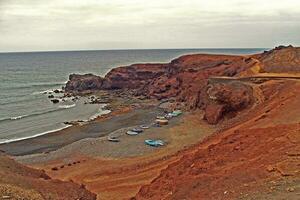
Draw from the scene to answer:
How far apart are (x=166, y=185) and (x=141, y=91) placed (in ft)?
226

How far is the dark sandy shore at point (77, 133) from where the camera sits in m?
47.6

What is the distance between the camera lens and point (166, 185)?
22734 mm

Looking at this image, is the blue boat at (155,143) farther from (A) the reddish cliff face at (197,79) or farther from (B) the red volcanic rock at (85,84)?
(B) the red volcanic rock at (85,84)

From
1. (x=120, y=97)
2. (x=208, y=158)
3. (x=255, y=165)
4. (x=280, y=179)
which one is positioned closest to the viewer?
(x=280, y=179)

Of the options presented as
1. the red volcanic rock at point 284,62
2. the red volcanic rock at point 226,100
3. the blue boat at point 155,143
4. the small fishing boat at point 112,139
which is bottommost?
the small fishing boat at point 112,139

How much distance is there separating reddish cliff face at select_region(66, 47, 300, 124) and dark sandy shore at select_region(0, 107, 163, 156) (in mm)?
9015

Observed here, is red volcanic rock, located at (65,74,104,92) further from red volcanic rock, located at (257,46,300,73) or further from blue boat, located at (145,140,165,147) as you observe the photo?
blue boat, located at (145,140,165,147)

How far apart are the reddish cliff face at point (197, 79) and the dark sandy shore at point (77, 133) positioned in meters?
9.01

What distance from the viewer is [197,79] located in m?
79.2

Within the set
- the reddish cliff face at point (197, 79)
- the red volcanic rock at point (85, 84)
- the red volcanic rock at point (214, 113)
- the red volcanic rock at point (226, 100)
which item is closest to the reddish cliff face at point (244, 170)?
the red volcanic rock at point (226, 100)

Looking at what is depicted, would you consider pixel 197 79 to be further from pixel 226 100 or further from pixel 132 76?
pixel 132 76

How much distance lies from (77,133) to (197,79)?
32.2 metres

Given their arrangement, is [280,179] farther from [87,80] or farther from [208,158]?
[87,80]

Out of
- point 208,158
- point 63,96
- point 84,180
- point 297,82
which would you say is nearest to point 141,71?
point 63,96
